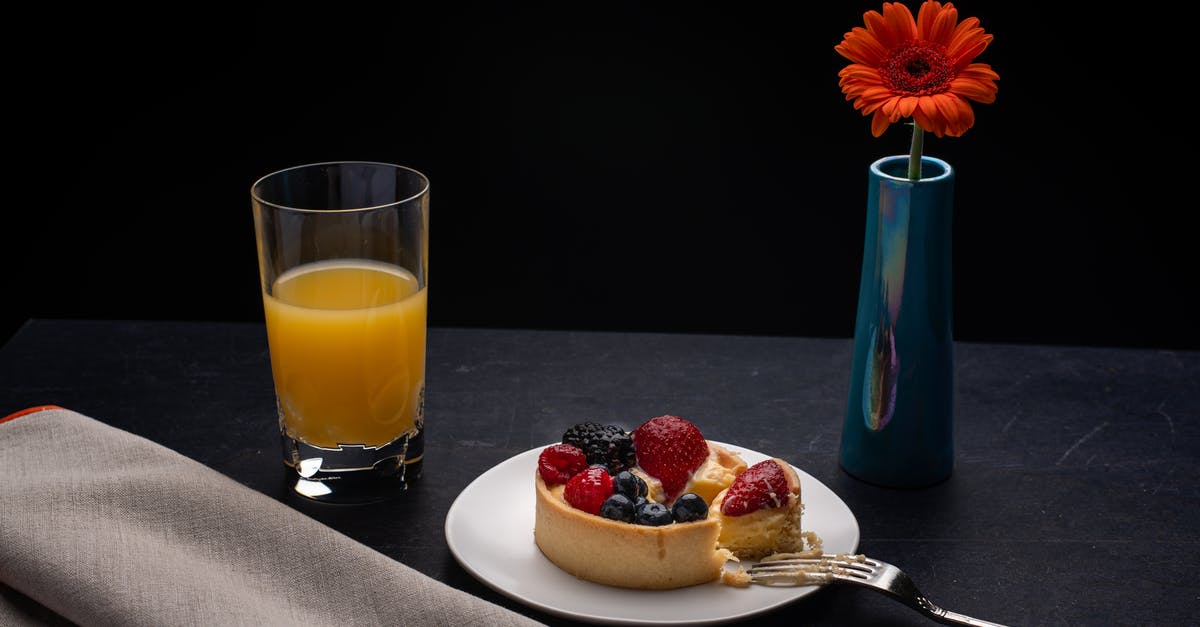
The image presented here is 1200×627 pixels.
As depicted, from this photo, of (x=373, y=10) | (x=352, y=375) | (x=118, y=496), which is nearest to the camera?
(x=118, y=496)

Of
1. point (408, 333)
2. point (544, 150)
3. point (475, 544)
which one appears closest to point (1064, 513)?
point (475, 544)

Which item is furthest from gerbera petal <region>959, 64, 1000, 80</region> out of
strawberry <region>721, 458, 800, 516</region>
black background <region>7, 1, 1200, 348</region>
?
black background <region>7, 1, 1200, 348</region>

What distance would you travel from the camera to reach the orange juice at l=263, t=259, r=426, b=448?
5.94 ft

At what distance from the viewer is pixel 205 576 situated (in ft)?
4.93

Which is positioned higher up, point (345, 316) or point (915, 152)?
point (915, 152)

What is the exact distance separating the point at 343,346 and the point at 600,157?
1.51m

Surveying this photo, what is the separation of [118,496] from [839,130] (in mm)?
1988

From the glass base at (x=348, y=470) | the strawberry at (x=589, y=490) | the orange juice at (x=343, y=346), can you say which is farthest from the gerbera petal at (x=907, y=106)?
the glass base at (x=348, y=470)

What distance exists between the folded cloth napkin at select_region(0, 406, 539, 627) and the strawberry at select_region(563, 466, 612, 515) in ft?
0.79

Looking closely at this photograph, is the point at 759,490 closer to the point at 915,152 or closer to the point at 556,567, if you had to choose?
the point at 556,567

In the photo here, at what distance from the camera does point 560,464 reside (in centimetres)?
174

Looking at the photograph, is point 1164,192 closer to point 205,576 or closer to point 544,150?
point 544,150

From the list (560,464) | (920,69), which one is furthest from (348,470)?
(920,69)

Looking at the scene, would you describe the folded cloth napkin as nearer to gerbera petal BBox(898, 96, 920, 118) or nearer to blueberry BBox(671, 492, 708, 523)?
blueberry BBox(671, 492, 708, 523)
